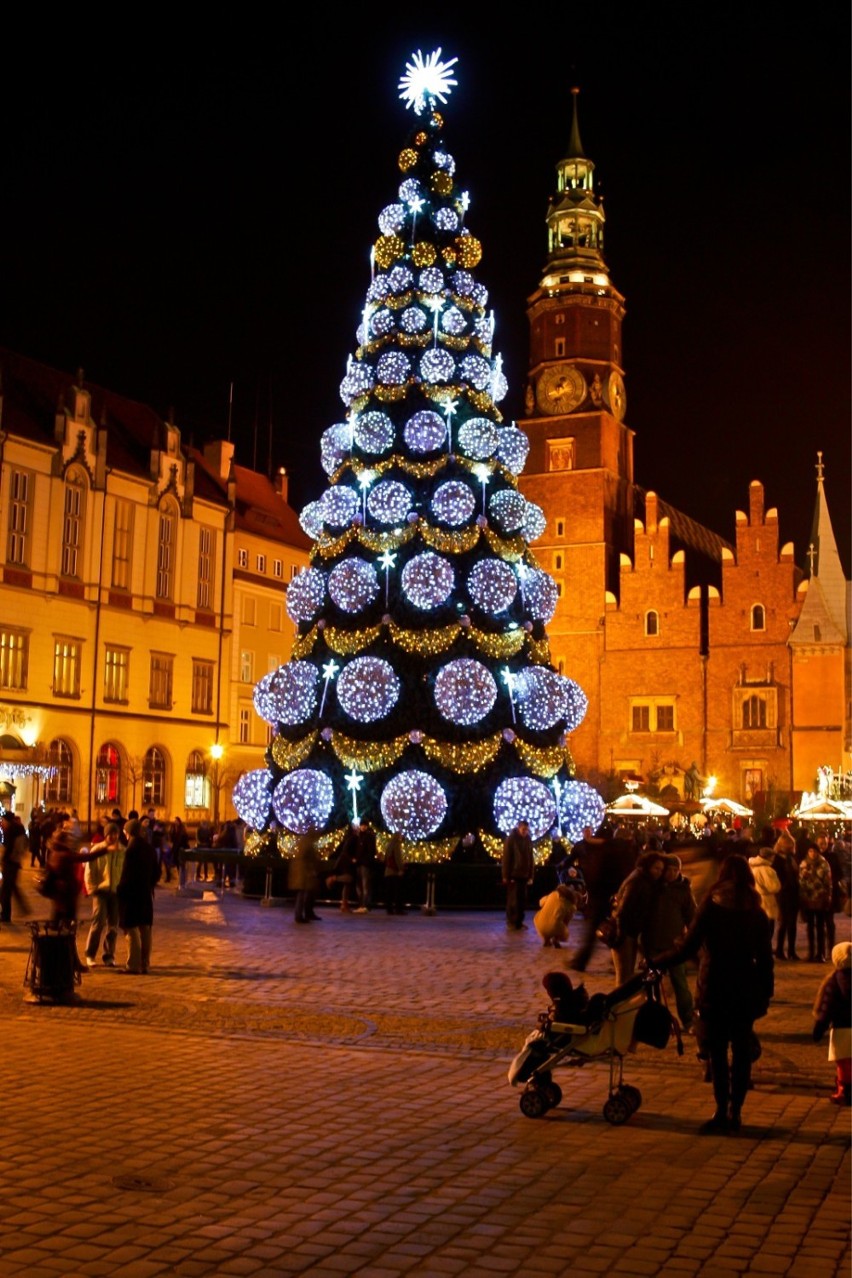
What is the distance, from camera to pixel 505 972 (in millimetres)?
13211

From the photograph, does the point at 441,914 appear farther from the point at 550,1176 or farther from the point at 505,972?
the point at 550,1176

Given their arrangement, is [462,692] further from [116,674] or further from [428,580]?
[116,674]

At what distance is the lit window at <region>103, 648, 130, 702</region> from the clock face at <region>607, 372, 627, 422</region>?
3095 centimetres

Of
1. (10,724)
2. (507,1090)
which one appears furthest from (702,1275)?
(10,724)

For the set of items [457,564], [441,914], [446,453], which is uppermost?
[446,453]

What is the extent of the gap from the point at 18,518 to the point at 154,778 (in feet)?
32.7

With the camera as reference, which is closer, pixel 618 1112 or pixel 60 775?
pixel 618 1112

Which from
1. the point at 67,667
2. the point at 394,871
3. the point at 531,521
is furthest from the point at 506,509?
the point at 67,667

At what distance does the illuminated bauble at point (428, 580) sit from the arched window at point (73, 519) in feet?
78.0

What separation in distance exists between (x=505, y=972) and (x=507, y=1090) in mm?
5277

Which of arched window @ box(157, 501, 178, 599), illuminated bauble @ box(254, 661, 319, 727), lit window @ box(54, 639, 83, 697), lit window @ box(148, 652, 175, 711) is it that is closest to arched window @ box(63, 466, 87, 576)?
lit window @ box(54, 639, 83, 697)

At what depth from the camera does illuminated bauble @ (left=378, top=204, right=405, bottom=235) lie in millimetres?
22828

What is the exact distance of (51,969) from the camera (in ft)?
36.1

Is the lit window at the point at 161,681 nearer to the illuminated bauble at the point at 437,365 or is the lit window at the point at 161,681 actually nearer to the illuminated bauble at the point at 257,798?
the illuminated bauble at the point at 257,798
